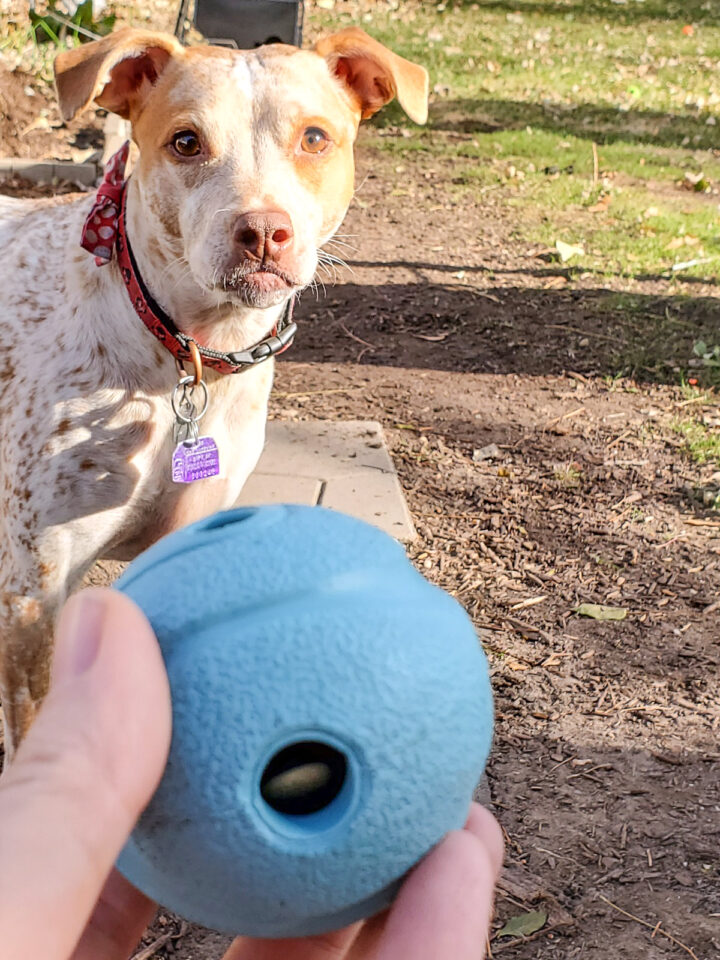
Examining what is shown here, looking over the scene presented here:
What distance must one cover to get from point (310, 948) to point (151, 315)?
5.56 ft

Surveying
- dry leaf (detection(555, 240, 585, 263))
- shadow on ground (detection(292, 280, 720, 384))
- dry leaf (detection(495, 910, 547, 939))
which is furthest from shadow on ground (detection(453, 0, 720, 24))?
dry leaf (detection(495, 910, 547, 939))

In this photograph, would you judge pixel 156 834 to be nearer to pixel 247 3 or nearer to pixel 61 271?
pixel 61 271

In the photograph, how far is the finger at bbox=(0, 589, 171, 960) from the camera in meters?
1.09

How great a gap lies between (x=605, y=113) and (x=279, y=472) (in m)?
8.64

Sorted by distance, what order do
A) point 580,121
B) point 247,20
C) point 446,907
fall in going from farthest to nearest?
point 580,121, point 247,20, point 446,907

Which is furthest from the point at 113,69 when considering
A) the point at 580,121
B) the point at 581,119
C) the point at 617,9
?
the point at 617,9

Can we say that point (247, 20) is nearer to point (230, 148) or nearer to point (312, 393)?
point (312, 393)

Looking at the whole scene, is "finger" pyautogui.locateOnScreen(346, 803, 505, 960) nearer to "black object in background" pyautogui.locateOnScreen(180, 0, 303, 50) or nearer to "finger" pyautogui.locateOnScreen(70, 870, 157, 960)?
"finger" pyautogui.locateOnScreen(70, 870, 157, 960)

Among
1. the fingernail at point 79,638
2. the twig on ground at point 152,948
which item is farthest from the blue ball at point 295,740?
the twig on ground at point 152,948

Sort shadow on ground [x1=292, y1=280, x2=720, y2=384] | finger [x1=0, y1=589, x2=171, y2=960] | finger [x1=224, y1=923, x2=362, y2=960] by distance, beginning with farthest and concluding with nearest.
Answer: shadow on ground [x1=292, y1=280, x2=720, y2=384] → finger [x1=224, y1=923, x2=362, y2=960] → finger [x1=0, y1=589, x2=171, y2=960]

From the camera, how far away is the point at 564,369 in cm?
571

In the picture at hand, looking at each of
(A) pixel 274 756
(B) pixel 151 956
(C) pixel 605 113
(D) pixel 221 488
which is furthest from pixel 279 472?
(C) pixel 605 113

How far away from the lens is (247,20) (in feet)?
30.0

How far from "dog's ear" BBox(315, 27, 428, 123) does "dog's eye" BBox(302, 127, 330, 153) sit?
366 mm
